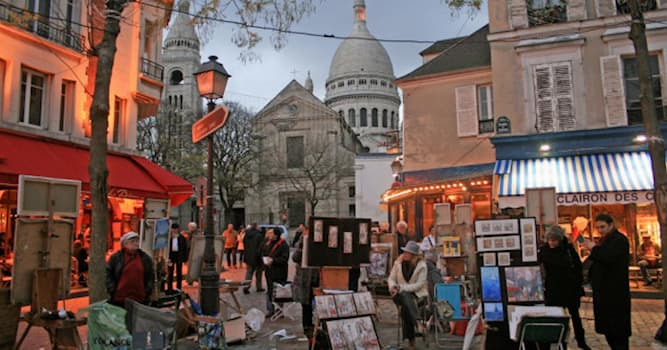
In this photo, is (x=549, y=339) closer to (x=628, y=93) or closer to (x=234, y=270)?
(x=628, y=93)

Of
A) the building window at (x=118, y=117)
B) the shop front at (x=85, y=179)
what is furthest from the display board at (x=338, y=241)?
the building window at (x=118, y=117)

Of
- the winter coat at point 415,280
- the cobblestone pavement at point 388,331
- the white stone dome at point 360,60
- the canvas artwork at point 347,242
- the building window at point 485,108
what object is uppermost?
the white stone dome at point 360,60

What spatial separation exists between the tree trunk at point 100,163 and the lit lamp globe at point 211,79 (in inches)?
89.7

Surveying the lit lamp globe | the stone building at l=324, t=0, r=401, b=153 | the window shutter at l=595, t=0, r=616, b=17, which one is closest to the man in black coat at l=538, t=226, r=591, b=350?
the lit lamp globe

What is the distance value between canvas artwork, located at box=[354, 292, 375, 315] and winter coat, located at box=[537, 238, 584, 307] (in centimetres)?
219

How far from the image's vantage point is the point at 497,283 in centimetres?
580

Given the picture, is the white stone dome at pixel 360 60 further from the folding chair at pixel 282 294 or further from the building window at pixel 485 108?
the folding chair at pixel 282 294

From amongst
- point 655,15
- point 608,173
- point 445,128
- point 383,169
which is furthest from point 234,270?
point 383,169

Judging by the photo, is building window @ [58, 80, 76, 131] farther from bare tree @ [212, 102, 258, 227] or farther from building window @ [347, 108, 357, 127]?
building window @ [347, 108, 357, 127]

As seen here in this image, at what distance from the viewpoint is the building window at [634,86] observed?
1312 cm

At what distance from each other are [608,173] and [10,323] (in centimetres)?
1230

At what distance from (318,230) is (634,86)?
10844 millimetres

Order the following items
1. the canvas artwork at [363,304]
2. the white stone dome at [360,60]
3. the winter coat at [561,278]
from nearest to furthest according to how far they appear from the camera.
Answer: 1. the canvas artwork at [363,304]
2. the winter coat at [561,278]
3. the white stone dome at [360,60]

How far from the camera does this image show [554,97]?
13.9 meters
